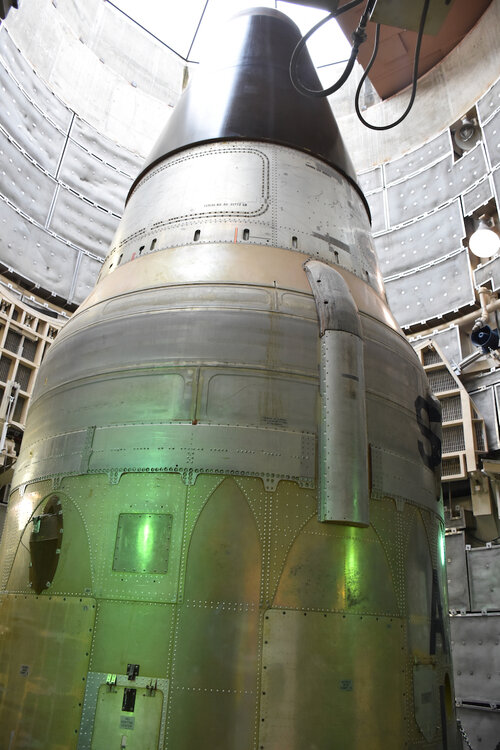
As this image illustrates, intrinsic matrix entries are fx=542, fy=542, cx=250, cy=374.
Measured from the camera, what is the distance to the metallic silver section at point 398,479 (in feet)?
16.5

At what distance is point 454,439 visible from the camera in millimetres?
11953

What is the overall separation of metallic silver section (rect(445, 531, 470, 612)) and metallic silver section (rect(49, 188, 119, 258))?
484 inches

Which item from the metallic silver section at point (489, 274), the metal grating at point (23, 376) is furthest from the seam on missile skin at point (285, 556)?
the metallic silver section at point (489, 274)

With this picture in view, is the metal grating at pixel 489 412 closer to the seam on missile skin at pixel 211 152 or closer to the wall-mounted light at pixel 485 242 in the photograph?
the wall-mounted light at pixel 485 242

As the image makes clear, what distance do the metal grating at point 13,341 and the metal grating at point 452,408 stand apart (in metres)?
9.78

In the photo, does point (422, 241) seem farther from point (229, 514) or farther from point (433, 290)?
point (229, 514)

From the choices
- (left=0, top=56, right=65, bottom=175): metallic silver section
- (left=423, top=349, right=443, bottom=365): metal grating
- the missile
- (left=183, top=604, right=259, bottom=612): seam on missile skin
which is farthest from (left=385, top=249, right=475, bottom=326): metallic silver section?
(left=183, top=604, right=259, bottom=612): seam on missile skin

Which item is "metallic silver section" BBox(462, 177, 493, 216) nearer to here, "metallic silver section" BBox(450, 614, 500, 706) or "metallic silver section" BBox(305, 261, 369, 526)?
"metallic silver section" BBox(450, 614, 500, 706)

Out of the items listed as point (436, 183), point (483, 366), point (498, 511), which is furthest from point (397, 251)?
point (498, 511)

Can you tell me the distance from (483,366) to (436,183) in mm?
6051

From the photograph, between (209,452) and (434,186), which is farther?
(434,186)

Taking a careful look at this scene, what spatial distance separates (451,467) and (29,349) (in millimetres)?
9904

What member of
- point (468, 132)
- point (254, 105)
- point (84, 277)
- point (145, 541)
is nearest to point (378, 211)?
point (468, 132)

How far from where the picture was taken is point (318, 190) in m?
6.91
